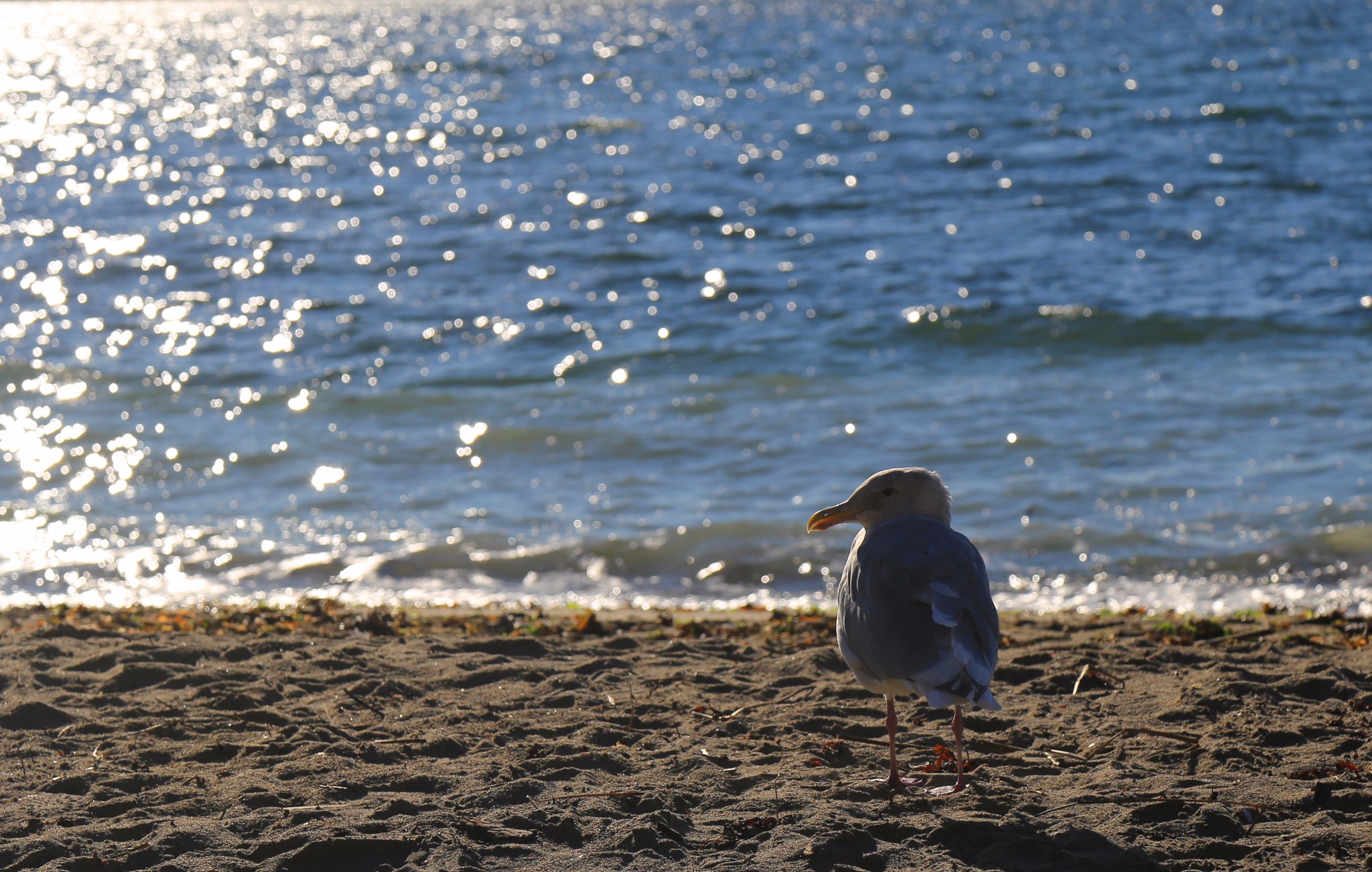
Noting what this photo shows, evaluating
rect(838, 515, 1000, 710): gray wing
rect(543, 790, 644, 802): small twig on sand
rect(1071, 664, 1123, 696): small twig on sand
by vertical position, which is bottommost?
rect(1071, 664, 1123, 696): small twig on sand

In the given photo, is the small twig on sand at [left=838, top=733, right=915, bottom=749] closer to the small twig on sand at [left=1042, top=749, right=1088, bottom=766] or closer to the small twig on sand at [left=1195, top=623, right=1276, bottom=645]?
the small twig on sand at [left=1042, top=749, right=1088, bottom=766]

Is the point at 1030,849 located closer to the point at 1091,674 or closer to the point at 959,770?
the point at 959,770

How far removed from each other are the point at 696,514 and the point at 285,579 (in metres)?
2.96

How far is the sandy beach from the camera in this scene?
184 inches

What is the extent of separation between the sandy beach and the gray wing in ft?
1.69

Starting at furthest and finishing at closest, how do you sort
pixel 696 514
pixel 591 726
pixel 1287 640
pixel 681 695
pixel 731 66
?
pixel 731 66, pixel 696 514, pixel 1287 640, pixel 681 695, pixel 591 726

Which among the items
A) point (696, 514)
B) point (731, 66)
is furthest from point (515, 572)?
point (731, 66)

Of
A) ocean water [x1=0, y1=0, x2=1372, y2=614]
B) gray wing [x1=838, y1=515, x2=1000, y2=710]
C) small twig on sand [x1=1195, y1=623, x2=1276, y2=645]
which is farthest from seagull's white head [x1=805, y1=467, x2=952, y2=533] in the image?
ocean water [x1=0, y1=0, x2=1372, y2=614]

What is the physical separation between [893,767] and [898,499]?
3.50 feet

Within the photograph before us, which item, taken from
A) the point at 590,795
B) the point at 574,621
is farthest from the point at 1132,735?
the point at 574,621

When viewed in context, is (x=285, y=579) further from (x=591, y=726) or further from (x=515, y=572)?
(x=591, y=726)

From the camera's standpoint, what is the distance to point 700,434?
1211 centimetres

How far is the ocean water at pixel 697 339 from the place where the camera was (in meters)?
9.61

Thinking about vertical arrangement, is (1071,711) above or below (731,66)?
below
